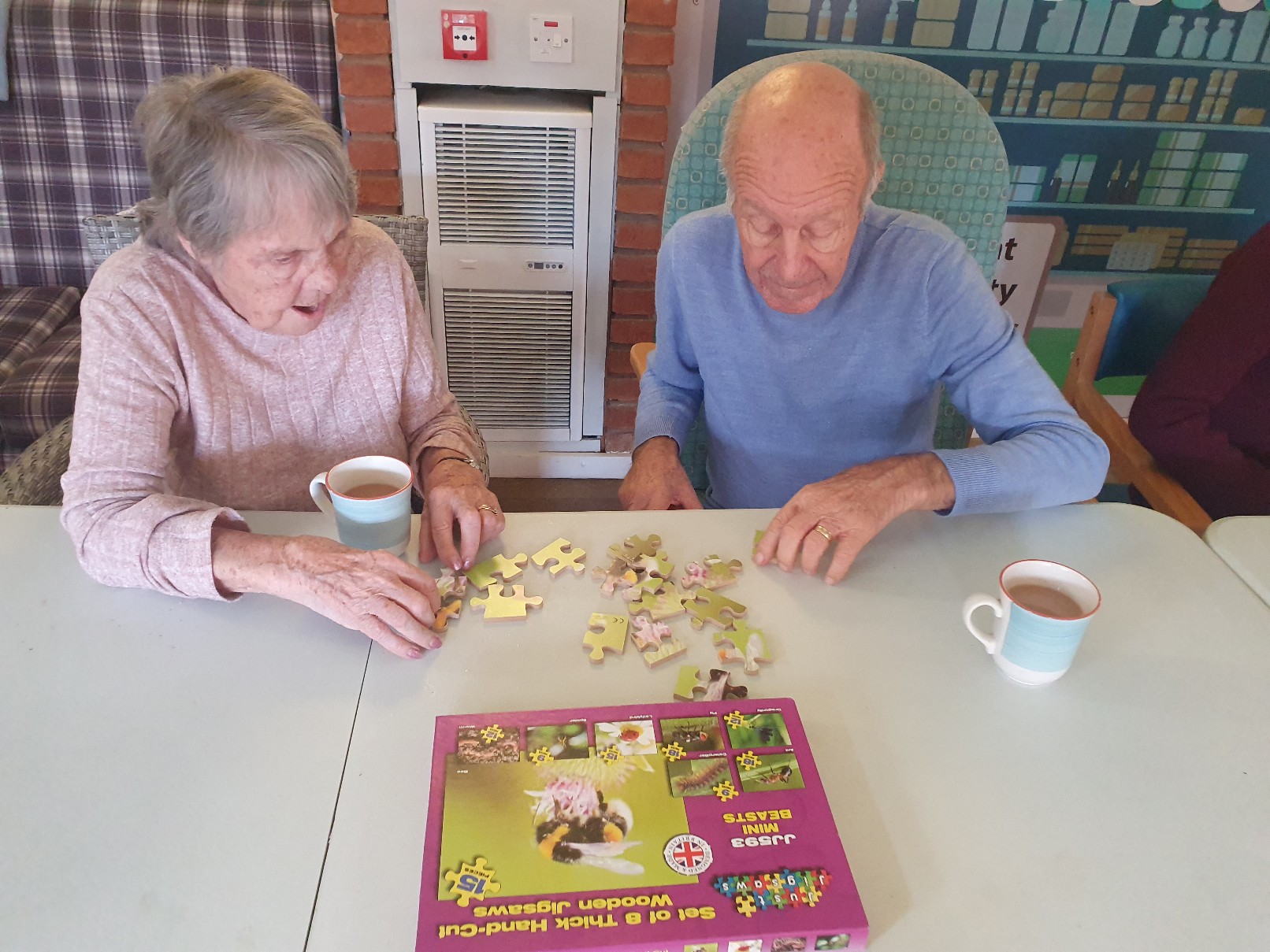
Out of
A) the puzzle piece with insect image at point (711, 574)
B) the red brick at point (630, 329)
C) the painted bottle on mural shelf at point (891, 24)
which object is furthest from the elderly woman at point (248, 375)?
the painted bottle on mural shelf at point (891, 24)

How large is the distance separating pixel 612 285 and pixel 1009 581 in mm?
2022

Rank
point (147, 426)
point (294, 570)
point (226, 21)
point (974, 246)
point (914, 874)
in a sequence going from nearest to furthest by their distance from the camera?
point (914, 874)
point (294, 570)
point (147, 426)
point (974, 246)
point (226, 21)

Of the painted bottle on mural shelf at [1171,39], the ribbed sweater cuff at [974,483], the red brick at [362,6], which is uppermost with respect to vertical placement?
the painted bottle on mural shelf at [1171,39]

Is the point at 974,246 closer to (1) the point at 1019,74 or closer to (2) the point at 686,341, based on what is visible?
(2) the point at 686,341

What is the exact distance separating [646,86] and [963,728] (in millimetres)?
2134

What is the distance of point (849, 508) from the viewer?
121 centimetres

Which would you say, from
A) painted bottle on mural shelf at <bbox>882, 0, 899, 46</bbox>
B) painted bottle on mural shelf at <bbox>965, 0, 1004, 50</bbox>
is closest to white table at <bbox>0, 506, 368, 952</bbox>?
painted bottle on mural shelf at <bbox>882, 0, 899, 46</bbox>

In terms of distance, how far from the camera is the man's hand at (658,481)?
1.51 meters

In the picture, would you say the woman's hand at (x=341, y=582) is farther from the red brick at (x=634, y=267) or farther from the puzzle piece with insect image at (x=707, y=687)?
the red brick at (x=634, y=267)

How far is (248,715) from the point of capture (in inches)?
37.1

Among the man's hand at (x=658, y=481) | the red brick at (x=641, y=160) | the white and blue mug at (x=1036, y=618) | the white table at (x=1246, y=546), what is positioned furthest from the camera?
the red brick at (x=641, y=160)

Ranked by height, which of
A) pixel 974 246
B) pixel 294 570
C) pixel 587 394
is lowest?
pixel 587 394

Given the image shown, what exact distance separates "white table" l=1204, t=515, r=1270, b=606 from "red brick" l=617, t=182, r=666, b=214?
1.83 meters

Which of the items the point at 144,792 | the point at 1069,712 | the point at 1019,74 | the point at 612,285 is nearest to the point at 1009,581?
the point at 1069,712
